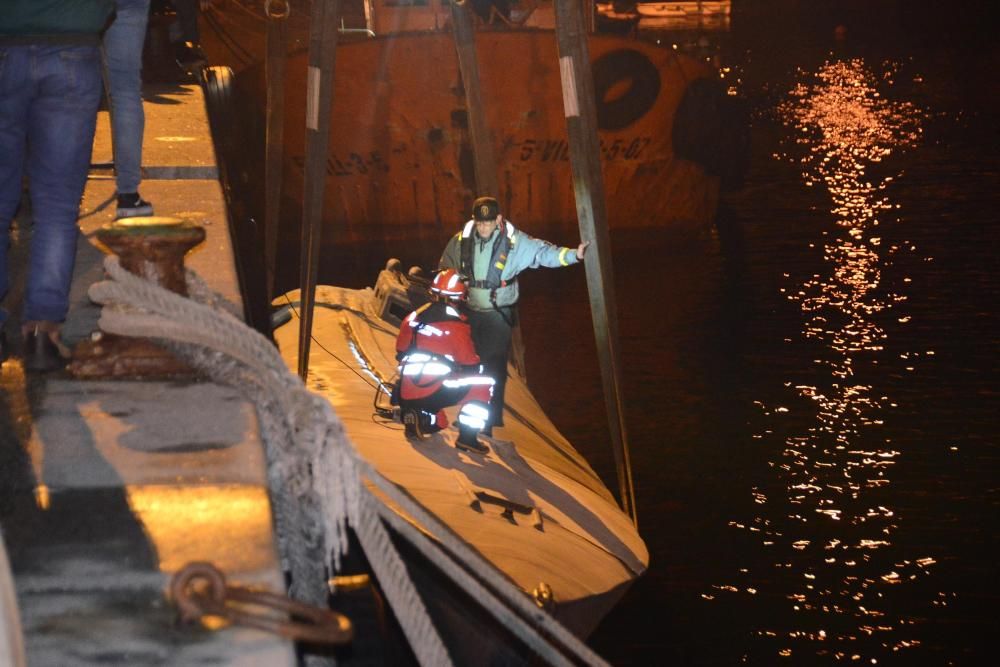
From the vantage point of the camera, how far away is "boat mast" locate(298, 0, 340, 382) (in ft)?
27.1

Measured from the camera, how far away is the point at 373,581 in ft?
15.6

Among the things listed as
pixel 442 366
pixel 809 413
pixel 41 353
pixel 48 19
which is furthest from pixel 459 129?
pixel 41 353

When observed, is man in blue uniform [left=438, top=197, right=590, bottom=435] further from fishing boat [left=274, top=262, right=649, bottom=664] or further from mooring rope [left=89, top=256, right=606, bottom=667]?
mooring rope [left=89, top=256, right=606, bottom=667]

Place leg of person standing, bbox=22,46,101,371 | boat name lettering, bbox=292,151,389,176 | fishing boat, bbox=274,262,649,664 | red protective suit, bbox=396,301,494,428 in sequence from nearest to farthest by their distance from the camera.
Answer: leg of person standing, bbox=22,46,101,371 → fishing boat, bbox=274,262,649,664 → red protective suit, bbox=396,301,494,428 → boat name lettering, bbox=292,151,389,176

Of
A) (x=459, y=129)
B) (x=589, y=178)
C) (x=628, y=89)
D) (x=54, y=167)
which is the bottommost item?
(x=589, y=178)

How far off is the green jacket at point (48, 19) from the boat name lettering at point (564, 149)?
58.0 ft

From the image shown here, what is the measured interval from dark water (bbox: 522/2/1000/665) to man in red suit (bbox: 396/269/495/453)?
205cm

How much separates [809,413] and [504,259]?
6138 mm

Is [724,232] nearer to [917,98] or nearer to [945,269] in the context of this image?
[945,269]

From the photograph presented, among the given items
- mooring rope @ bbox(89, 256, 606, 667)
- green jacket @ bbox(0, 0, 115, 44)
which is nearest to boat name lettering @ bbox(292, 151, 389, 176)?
green jacket @ bbox(0, 0, 115, 44)

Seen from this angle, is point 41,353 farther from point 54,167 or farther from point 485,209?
point 485,209

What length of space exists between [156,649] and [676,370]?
1324 cm

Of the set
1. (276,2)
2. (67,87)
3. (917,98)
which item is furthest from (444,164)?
(917,98)

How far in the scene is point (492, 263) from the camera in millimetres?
8922
